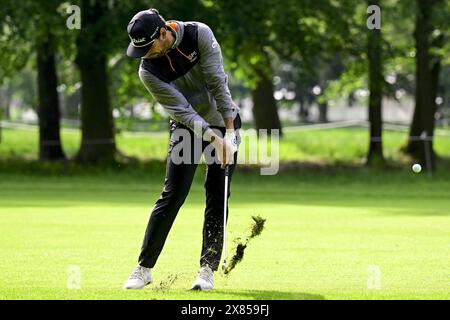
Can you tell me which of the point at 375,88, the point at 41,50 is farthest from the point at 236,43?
the point at 41,50

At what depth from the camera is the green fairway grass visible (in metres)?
9.48

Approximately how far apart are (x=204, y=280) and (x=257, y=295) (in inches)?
25.2

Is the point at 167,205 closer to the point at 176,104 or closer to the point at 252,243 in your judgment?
the point at 176,104

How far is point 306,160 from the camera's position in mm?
36594

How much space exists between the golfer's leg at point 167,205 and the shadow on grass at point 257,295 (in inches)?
25.7

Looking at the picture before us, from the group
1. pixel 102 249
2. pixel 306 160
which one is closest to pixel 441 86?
pixel 306 160

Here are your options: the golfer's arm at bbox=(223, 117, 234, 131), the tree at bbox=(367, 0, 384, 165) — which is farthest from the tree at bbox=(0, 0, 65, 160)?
the golfer's arm at bbox=(223, 117, 234, 131)

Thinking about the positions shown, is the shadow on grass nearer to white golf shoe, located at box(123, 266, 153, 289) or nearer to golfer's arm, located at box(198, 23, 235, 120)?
white golf shoe, located at box(123, 266, 153, 289)

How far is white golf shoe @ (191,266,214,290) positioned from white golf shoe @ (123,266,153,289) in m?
0.40

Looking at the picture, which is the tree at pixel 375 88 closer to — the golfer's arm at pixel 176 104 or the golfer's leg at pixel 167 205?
the golfer's leg at pixel 167 205

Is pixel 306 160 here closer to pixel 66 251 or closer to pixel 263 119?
pixel 263 119

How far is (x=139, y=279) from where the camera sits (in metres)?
9.38

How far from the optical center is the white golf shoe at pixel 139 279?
930cm

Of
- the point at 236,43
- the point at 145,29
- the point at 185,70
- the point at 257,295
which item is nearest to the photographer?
the point at 145,29
